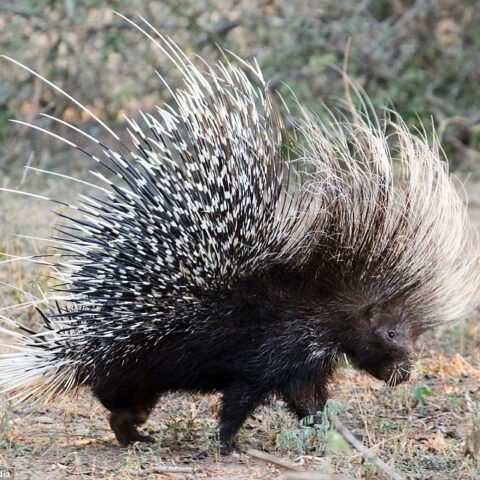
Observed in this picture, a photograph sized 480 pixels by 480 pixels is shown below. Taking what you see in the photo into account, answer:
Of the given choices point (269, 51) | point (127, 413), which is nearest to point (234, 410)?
point (127, 413)

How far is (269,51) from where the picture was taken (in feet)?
27.9

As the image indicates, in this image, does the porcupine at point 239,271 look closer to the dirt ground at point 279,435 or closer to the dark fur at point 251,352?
the dark fur at point 251,352

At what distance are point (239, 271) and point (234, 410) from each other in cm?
55

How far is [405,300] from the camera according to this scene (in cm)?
408

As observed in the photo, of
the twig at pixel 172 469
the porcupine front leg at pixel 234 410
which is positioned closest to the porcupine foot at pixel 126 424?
the porcupine front leg at pixel 234 410

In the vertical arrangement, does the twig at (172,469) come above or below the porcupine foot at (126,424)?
below

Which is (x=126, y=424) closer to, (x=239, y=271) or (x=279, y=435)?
(x=279, y=435)

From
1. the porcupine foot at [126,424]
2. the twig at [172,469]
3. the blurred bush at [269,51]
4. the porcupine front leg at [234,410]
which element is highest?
the blurred bush at [269,51]

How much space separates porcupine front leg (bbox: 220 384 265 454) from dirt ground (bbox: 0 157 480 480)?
59mm

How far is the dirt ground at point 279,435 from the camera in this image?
3.60 m

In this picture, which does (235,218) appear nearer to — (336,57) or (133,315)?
(133,315)

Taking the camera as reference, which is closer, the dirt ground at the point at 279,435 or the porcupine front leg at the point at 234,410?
the dirt ground at the point at 279,435

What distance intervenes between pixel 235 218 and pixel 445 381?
163 centimetres

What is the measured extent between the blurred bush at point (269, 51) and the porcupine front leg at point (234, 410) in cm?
464
